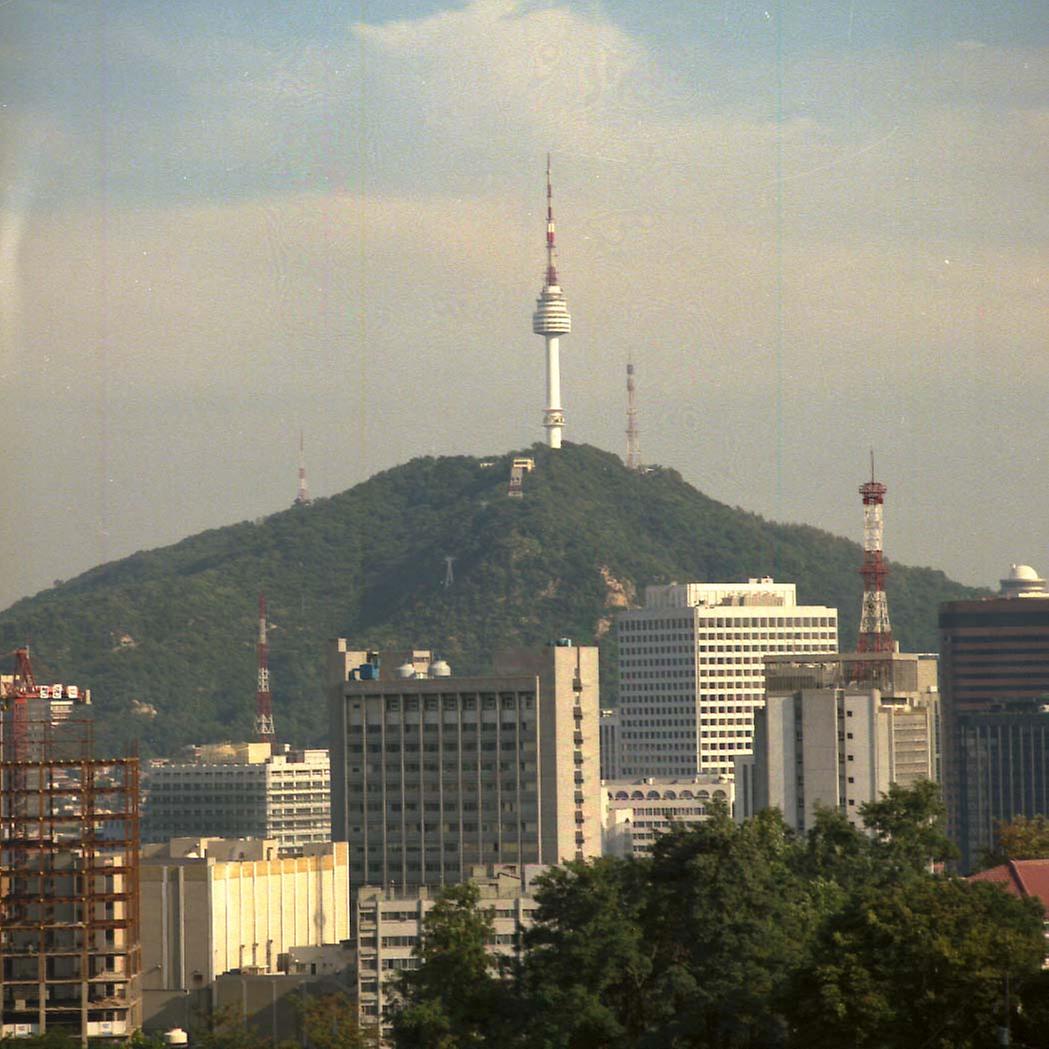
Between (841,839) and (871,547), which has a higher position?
(871,547)

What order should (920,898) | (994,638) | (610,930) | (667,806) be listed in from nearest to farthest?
(920,898) < (610,930) < (667,806) < (994,638)

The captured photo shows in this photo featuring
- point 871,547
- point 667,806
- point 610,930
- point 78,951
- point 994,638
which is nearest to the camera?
point 610,930

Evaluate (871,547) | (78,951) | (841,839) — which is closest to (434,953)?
(841,839)

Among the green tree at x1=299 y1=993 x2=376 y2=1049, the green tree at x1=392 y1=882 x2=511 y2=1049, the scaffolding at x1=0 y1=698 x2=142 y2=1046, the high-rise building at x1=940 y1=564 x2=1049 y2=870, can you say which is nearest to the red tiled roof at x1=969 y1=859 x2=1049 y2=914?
the green tree at x1=299 y1=993 x2=376 y2=1049

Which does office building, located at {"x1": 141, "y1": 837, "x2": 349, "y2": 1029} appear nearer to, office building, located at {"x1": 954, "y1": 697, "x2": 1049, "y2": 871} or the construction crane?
the construction crane

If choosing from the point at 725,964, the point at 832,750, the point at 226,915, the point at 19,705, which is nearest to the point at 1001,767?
the point at 832,750

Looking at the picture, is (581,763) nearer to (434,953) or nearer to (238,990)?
(238,990)

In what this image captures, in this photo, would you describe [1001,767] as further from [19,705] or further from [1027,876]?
[1027,876]
